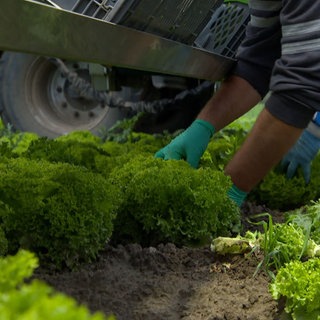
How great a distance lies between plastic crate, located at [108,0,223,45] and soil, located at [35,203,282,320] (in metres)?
0.83

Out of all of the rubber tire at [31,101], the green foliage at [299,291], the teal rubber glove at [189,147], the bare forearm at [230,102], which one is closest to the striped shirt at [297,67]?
the teal rubber glove at [189,147]

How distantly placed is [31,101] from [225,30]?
2.49 metres

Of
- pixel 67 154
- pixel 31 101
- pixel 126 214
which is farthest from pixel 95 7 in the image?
pixel 31 101

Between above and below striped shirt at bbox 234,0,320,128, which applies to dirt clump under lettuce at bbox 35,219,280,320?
below

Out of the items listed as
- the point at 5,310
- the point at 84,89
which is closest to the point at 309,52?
the point at 5,310

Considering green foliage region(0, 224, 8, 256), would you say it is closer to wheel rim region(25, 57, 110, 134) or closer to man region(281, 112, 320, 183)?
man region(281, 112, 320, 183)

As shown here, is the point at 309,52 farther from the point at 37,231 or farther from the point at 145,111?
the point at 145,111

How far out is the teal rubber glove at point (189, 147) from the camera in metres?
3.60

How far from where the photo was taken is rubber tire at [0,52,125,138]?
6.26 m

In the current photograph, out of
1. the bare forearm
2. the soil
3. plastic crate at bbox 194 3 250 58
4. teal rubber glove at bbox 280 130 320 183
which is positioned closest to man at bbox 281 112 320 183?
teal rubber glove at bbox 280 130 320 183

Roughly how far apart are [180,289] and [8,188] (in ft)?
2.09

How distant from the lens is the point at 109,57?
230 cm

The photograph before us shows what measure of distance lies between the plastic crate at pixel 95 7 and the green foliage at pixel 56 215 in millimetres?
→ 642

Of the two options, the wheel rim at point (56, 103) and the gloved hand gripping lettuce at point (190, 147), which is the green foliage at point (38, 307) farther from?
the wheel rim at point (56, 103)
